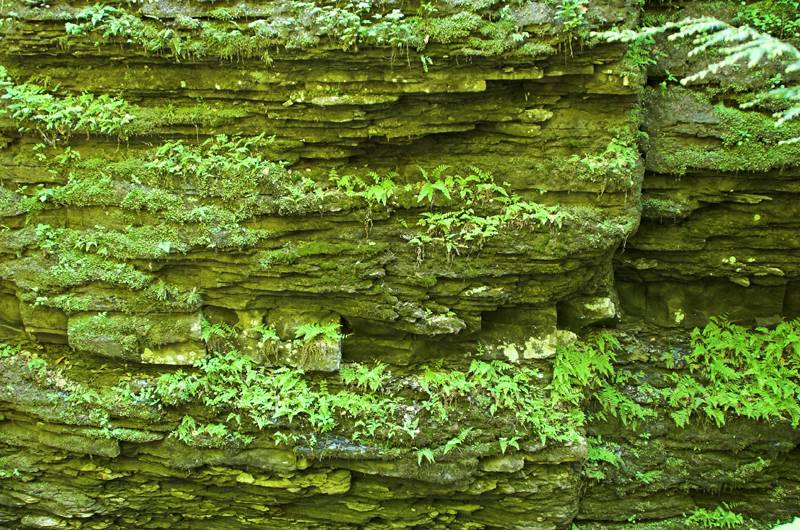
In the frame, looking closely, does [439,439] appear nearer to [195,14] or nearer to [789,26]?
[195,14]

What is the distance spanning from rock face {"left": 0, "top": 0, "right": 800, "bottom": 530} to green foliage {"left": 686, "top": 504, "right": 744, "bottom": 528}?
1935 millimetres

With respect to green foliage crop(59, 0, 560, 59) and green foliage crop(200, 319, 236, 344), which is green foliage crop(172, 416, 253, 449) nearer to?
green foliage crop(200, 319, 236, 344)

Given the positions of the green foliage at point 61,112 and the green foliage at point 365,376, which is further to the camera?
the green foliage at point 365,376

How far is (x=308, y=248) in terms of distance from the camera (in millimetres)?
6832

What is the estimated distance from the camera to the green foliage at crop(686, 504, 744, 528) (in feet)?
26.0

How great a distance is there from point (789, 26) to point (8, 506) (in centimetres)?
1121

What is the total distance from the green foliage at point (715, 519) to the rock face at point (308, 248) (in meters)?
1.93

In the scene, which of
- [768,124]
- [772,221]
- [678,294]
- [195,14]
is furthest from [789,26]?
[195,14]

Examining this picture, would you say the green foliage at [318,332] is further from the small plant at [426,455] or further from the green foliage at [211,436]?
the small plant at [426,455]

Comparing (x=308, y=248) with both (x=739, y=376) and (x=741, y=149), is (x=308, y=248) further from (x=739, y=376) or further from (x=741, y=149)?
(x=739, y=376)

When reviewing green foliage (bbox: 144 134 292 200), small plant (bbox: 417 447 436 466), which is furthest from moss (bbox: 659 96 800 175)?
green foliage (bbox: 144 134 292 200)

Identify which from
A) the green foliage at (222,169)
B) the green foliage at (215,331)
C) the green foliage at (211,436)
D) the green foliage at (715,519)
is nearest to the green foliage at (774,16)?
the green foliage at (222,169)

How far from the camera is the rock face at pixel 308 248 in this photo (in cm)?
667

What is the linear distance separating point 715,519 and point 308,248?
6473mm
